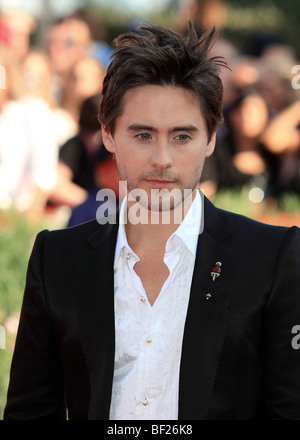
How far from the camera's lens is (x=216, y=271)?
268cm

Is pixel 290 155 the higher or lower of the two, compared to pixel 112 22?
lower

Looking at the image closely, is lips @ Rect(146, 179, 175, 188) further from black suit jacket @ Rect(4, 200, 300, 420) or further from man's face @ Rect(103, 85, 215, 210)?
black suit jacket @ Rect(4, 200, 300, 420)

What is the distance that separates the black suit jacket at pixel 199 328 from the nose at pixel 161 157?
313mm

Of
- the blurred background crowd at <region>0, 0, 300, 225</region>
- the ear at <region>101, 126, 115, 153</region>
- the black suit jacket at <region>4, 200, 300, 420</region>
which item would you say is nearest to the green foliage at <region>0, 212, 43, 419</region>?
the blurred background crowd at <region>0, 0, 300, 225</region>

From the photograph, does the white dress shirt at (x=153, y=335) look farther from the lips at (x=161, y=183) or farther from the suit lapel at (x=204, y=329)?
the lips at (x=161, y=183)

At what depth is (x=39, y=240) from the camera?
116 inches

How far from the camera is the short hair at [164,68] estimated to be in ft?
9.05

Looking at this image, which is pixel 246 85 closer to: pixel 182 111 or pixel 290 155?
pixel 290 155

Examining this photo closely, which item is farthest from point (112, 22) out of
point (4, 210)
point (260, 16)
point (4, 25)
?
point (4, 210)

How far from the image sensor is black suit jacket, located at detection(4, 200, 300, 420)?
254cm

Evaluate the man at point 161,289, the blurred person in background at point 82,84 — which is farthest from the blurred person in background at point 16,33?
the man at point 161,289

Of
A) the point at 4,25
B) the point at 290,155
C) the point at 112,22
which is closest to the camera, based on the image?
the point at 290,155

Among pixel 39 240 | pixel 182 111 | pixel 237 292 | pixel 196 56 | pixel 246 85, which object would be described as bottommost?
pixel 237 292

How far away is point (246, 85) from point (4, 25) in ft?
9.58
